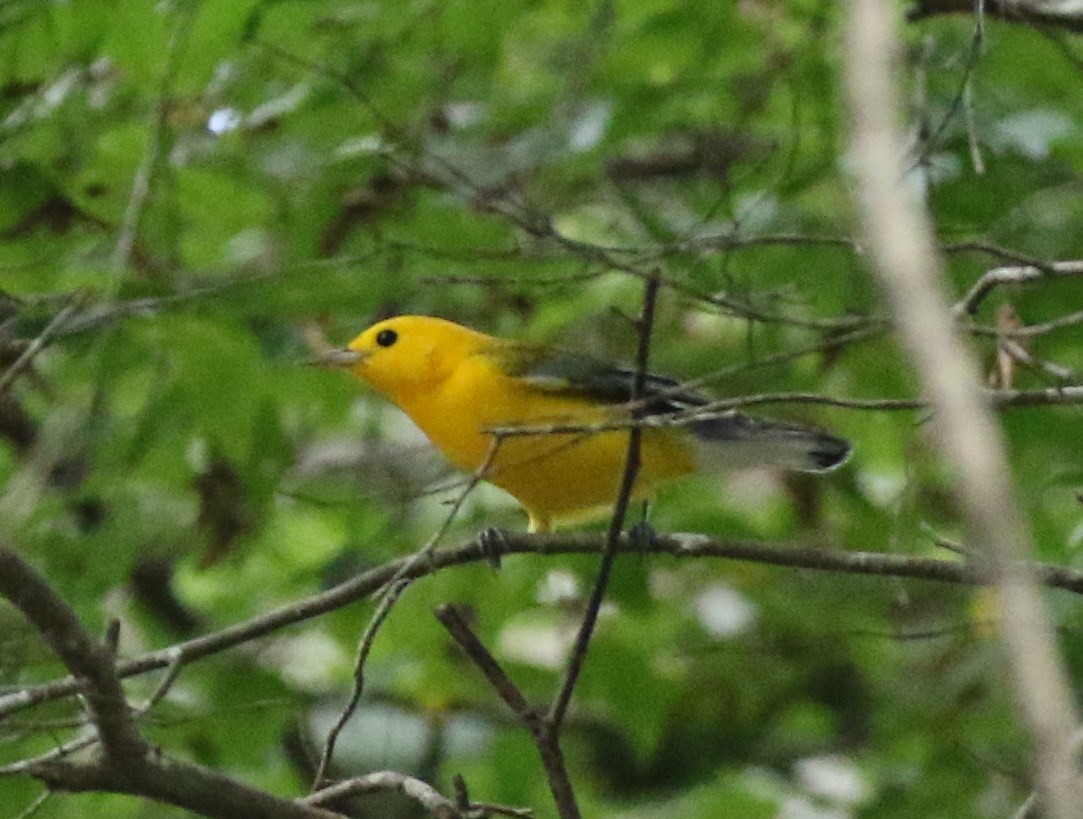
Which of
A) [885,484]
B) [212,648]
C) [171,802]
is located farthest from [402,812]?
[171,802]

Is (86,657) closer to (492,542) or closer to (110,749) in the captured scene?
(110,749)

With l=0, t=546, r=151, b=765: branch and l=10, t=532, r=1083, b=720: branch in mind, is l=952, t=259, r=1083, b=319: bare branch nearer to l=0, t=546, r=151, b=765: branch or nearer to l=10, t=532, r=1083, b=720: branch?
l=10, t=532, r=1083, b=720: branch

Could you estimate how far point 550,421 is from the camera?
452 cm

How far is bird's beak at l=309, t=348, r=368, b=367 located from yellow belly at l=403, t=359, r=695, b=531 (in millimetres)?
265

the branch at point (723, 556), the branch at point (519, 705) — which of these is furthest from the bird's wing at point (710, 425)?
the branch at point (519, 705)

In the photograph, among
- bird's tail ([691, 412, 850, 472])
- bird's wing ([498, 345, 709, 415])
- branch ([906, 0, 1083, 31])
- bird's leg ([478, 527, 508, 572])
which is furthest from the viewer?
bird's wing ([498, 345, 709, 415])

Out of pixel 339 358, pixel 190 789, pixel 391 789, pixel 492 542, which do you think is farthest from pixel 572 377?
pixel 190 789

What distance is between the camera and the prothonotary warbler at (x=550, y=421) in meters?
4.68

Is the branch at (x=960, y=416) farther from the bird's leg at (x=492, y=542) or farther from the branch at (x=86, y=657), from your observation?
the bird's leg at (x=492, y=542)

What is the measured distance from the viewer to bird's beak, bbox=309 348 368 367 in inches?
201

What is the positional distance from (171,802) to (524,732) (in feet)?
9.14

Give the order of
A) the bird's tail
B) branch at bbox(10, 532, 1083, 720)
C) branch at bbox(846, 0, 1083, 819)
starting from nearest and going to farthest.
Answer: branch at bbox(846, 0, 1083, 819) → branch at bbox(10, 532, 1083, 720) → the bird's tail

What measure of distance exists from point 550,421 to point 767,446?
2.62ft

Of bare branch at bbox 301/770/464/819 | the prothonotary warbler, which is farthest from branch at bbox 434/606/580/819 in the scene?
the prothonotary warbler
